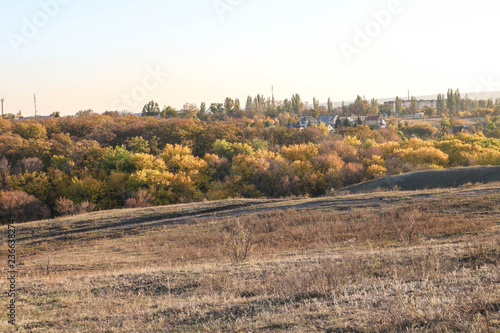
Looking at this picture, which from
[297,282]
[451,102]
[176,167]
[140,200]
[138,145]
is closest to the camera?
[297,282]

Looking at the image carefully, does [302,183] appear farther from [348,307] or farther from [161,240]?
[348,307]

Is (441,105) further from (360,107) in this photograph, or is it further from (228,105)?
(228,105)

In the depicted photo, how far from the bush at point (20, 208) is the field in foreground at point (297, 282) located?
1271 inches

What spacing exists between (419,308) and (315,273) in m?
3.58

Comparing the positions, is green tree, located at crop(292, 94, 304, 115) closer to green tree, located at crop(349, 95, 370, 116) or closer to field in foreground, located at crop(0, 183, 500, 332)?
green tree, located at crop(349, 95, 370, 116)

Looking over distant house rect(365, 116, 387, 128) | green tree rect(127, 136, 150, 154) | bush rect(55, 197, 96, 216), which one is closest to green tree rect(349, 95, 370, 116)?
distant house rect(365, 116, 387, 128)

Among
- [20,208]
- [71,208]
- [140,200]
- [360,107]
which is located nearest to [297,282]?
[140,200]

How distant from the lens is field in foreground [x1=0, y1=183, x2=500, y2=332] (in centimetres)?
636

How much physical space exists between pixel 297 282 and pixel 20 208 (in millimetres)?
51446

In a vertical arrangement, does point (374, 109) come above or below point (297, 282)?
above

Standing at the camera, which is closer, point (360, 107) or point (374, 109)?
point (374, 109)

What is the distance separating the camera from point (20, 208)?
1991 inches

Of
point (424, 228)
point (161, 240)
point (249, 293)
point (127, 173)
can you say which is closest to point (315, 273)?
point (249, 293)

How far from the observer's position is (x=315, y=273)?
9602 millimetres
